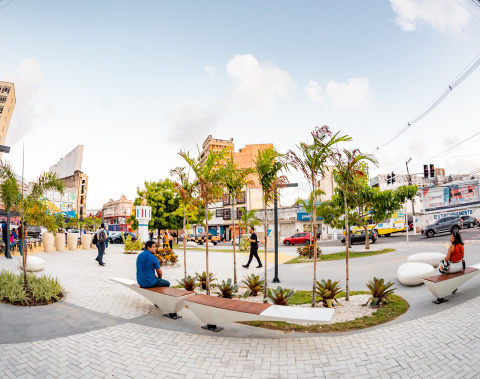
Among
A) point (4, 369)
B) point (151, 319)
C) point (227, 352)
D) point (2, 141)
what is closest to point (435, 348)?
point (227, 352)

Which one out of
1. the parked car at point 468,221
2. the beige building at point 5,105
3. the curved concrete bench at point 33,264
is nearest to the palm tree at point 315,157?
the curved concrete bench at point 33,264

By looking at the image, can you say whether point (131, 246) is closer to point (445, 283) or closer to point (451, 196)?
point (445, 283)

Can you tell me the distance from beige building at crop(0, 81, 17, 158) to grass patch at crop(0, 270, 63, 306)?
8460 cm

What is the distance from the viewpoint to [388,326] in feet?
16.7

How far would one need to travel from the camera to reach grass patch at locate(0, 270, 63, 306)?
6570 mm

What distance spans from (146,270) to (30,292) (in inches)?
122

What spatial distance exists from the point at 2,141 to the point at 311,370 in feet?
305

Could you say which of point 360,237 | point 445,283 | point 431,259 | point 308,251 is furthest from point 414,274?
point 360,237

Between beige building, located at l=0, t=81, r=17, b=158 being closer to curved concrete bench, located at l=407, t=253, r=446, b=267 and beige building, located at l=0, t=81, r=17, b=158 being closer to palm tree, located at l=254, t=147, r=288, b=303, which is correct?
palm tree, located at l=254, t=147, r=288, b=303

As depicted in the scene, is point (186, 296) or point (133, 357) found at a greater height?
point (186, 296)

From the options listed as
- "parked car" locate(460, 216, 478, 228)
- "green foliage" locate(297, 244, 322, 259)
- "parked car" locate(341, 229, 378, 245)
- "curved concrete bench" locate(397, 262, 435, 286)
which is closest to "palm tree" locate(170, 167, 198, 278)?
"curved concrete bench" locate(397, 262, 435, 286)

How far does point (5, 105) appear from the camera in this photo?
A: 246 ft

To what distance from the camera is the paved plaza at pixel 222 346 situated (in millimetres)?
3768

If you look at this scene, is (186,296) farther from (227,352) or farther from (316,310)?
(316,310)
